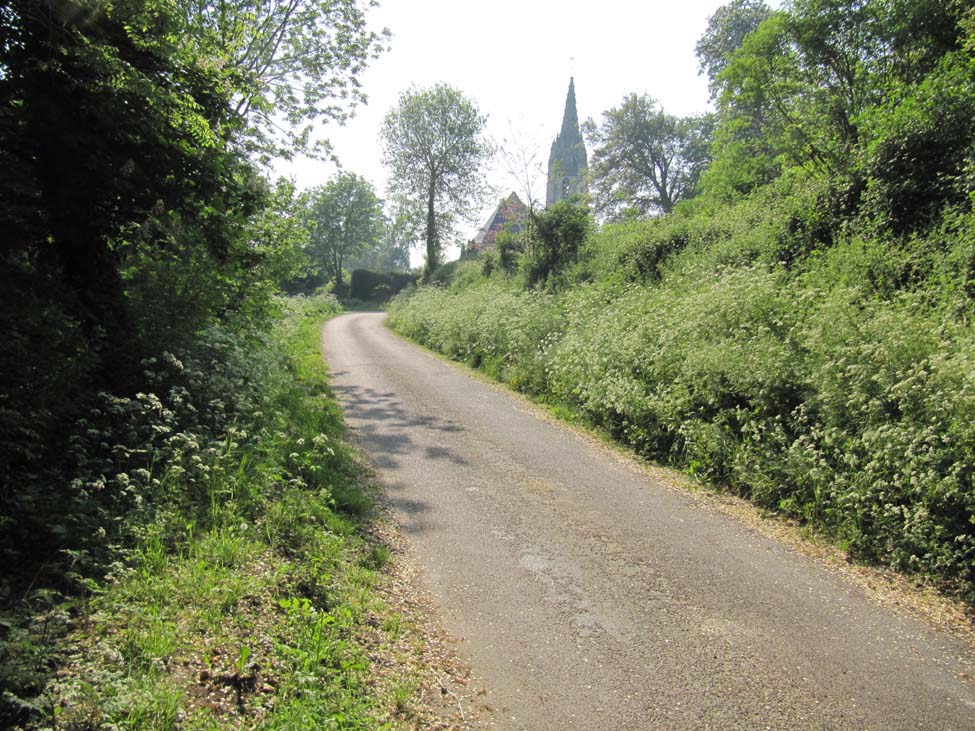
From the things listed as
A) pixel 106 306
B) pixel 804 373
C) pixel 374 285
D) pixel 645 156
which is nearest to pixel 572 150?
pixel 645 156

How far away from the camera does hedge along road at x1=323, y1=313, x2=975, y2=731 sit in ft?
11.0

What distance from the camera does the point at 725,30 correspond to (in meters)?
34.9

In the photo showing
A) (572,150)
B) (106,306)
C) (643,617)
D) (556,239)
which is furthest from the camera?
(572,150)

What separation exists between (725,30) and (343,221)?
46514 millimetres

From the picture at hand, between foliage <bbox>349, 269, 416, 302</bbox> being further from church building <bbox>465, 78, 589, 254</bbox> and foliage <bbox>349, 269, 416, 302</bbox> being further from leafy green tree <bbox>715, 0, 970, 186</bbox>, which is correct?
leafy green tree <bbox>715, 0, 970, 186</bbox>

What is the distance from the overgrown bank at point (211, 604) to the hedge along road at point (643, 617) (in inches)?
24.7

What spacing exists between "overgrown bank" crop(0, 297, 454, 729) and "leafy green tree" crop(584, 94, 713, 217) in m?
43.8

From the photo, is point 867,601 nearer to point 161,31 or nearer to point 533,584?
point 533,584

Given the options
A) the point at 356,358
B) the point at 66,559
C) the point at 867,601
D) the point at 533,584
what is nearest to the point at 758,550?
the point at 867,601

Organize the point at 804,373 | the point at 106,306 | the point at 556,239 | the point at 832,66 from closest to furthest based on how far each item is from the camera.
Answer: the point at 106,306 → the point at 804,373 → the point at 832,66 → the point at 556,239

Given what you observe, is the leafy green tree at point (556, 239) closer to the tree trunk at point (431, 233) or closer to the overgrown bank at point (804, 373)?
the overgrown bank at point (804, 373)

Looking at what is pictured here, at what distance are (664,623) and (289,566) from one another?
2796 mm

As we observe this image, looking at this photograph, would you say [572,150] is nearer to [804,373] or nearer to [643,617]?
[804,373]

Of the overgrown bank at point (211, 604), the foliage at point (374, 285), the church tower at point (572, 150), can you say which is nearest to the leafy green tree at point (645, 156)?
the church tower at point (572, 150)
